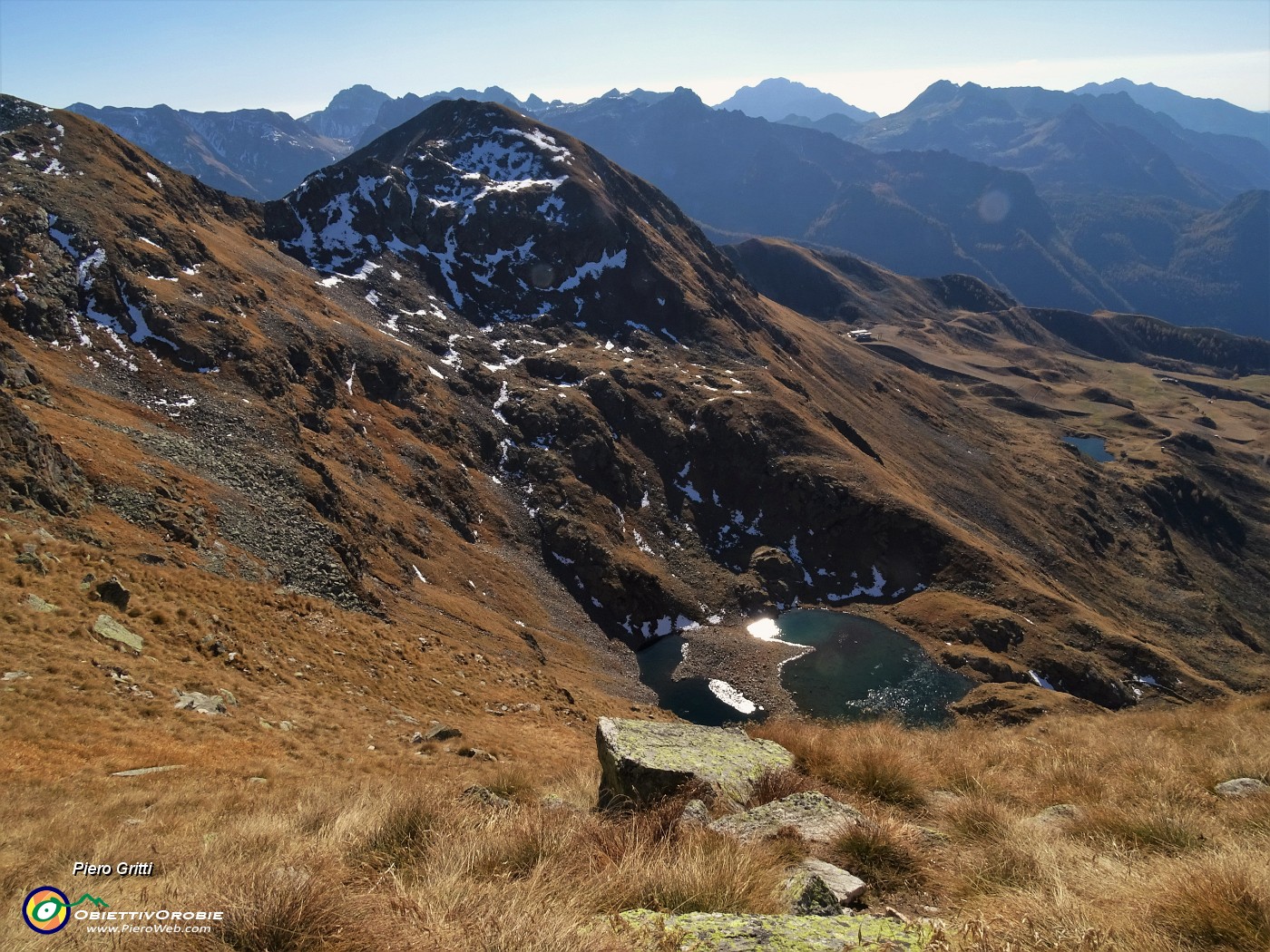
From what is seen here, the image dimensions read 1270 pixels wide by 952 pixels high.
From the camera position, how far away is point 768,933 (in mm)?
6297

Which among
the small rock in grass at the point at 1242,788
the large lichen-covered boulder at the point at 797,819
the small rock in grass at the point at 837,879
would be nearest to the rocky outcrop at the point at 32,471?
the large lichen-covered boulder at the point at 797,819

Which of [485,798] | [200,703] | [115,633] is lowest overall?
[200,703]

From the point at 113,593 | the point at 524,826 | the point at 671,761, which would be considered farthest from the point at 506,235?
the point at 524,826

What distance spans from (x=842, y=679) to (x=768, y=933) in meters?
78.0

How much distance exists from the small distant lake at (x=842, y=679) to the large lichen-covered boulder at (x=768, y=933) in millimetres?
62904

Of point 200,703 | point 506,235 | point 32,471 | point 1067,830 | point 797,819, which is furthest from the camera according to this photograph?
point 506,235

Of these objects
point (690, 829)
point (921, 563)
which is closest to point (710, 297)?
point (921, 563)

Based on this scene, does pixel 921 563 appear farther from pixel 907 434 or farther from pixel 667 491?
pixel 907 434

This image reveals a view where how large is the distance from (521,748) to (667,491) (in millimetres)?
81534

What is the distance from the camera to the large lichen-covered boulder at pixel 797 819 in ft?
30.7

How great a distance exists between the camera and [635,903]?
23.0 ft

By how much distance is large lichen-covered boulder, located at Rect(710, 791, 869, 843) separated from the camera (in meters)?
9.34

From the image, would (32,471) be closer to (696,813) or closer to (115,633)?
(115,633)

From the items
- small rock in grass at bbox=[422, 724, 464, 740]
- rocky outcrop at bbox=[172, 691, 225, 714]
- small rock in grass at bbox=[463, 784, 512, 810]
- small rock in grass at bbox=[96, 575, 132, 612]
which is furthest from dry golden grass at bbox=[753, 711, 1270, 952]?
small rock in grass at bbox=[96, 575, 132, 612]
